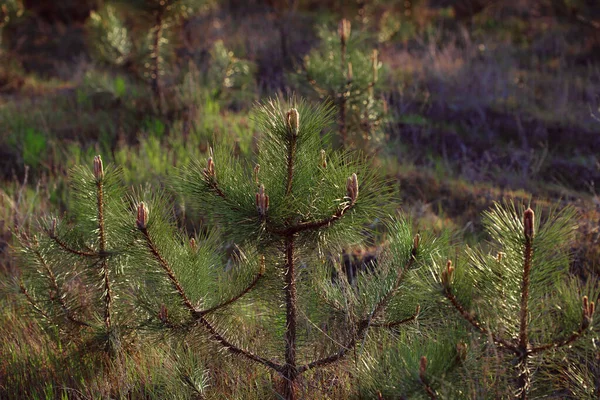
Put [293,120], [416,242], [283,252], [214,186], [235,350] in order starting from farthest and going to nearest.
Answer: [235,350], [283,252], [416,242], [214,186], [293,120]

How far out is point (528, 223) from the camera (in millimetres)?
1681

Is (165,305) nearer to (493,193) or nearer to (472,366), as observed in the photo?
(472,366)

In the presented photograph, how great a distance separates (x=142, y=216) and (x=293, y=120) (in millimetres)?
532

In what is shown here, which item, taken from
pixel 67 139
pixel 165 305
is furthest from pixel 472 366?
pixel 67 139

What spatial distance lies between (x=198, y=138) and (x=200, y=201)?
3405mm

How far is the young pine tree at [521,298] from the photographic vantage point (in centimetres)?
176

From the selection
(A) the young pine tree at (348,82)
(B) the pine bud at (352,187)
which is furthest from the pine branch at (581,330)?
(A) the young pine tree at (348,82)

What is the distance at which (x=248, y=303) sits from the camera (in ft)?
7.98

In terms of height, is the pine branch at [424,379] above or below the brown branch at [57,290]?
above

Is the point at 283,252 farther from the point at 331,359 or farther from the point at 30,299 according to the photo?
the point at 30,299

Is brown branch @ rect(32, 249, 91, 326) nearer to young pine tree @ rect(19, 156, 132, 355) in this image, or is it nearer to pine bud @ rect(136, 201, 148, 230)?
young pine tree @ rect(19, 156, 132, 355)

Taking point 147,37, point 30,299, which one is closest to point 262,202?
point 30,299

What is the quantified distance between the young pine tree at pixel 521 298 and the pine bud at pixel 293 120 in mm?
572

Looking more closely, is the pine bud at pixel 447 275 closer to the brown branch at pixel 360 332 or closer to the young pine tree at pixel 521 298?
the young pine tree at pixel 521 298
